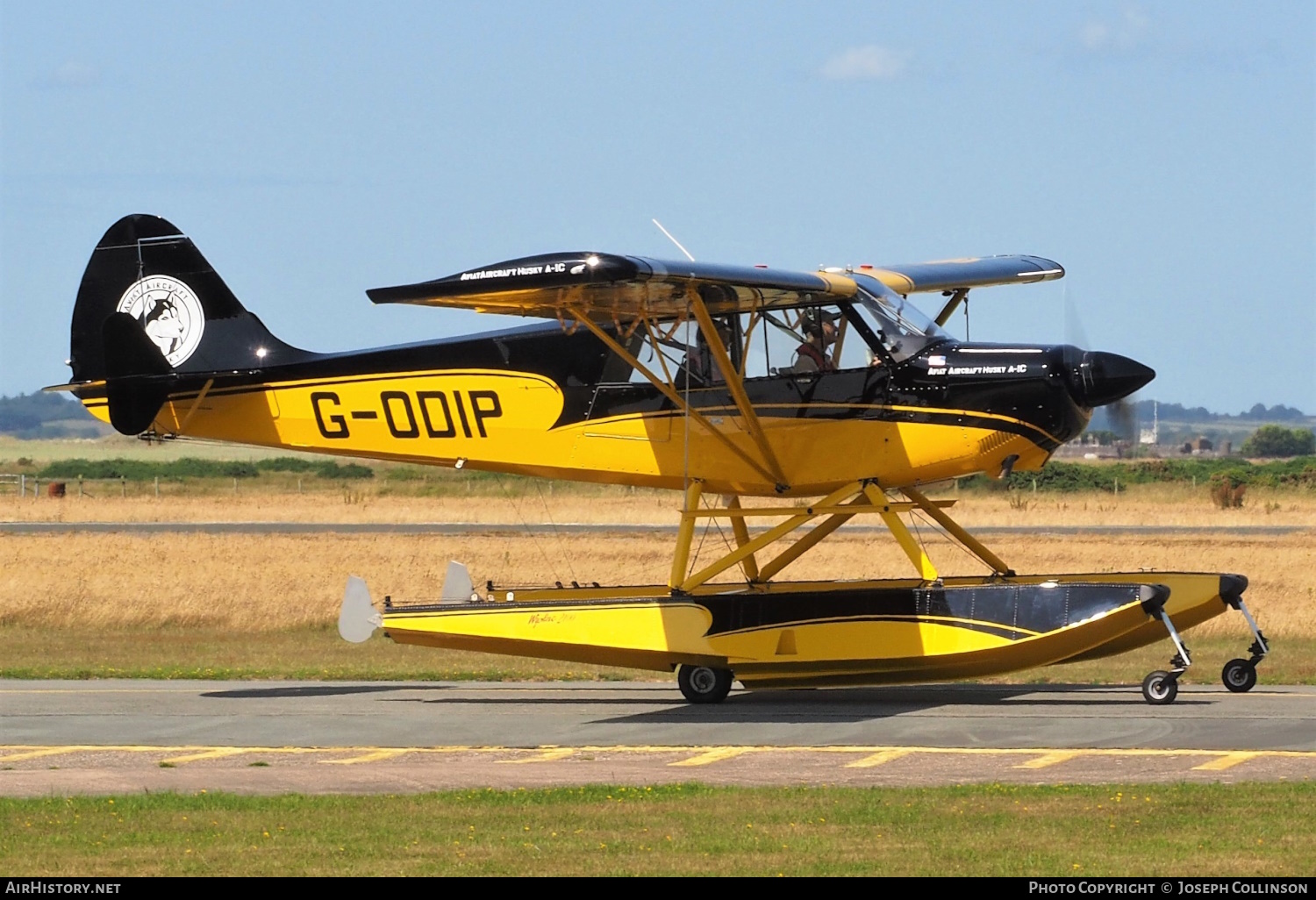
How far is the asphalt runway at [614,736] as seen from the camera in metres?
12.2

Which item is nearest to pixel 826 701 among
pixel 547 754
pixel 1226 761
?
pixel 547 754

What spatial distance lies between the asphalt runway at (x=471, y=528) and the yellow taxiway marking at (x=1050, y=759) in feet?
81.2

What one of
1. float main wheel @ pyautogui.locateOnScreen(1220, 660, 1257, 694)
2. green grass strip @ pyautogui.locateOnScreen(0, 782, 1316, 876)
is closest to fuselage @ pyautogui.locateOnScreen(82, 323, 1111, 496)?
float main wheel @ pyautogui.locateOnScreen(1220, 660, 1257, 694)

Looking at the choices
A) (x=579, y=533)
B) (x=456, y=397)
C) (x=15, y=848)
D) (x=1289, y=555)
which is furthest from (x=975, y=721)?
(x=579, y=533)

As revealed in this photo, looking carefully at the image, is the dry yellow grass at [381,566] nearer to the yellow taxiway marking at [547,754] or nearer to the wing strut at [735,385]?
the wing strut at [735,385]

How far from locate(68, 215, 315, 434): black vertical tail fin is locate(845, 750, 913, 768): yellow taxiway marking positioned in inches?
360

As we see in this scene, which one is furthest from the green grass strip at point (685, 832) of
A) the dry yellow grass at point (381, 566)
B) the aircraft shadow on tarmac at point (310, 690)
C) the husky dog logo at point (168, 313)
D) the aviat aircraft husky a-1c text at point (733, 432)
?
the dry yellow grass at point (381, 566)

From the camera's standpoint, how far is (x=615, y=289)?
16.0 meters

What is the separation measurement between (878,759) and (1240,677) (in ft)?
18.1

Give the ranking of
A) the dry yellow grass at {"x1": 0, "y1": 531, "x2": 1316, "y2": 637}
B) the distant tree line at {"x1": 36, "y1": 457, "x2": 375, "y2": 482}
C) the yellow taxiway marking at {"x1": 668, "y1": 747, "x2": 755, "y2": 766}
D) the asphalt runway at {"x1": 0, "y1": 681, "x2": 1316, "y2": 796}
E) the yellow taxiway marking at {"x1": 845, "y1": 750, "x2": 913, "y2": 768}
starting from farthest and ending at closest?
the distant tree line at {"x1": 36, "y1": 457, "x2": 375, "y2": 482} → the dry yellow grass at {"x1": 0, "y1": 531, "x2": 1316, "y2": 637} → the yellow taxiway marking at {"x1": 668, "y1": 747, "x2": 755, "y2": 766} → the yellow taxiway marking at {"x1": 845, "y1": 750, "x2": 913, "y2": 768} → the asphalt runway at {"x1": 0, "y1": 681, "x2": 1316, "y2": 796}

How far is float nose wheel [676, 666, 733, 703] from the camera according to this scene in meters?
17.0

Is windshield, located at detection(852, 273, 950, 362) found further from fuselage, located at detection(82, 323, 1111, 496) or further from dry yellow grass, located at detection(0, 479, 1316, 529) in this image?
dry yellow grass, located at detection(0, 479, 1316, 529)

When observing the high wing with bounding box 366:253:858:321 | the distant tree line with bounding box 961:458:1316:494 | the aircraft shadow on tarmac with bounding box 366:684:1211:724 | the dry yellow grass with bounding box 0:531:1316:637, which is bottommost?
the aircraft shadow on tarmac with bounding box 366:684:1211:724

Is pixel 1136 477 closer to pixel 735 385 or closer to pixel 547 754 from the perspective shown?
pixel 735 385
